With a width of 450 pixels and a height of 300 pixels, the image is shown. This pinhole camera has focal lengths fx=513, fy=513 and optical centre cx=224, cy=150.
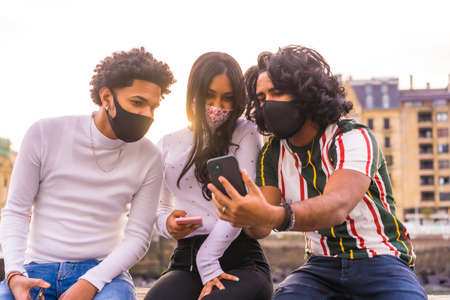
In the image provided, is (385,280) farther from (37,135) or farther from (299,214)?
(37,135)

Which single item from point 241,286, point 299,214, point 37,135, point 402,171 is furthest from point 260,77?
point 402,171

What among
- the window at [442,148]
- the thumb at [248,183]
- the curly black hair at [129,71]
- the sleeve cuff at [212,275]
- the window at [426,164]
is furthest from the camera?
the window at [442,148]

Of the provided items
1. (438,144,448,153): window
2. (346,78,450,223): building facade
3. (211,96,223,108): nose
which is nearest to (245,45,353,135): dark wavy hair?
(211,96,223,108): nose

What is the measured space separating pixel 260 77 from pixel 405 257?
1127 mm

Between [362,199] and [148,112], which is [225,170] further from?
[148,112]

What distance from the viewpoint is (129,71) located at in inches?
109

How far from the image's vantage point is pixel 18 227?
2.71 meters

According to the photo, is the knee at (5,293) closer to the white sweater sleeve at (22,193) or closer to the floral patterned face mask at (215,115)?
the white sweater sleeve at (22,193)

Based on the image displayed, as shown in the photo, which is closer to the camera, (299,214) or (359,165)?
(299,214)

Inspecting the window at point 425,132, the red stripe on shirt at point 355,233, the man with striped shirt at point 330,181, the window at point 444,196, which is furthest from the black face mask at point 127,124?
the window at point 425,132

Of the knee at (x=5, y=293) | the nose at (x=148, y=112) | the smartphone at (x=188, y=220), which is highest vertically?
the nose at (x=148, y=112)

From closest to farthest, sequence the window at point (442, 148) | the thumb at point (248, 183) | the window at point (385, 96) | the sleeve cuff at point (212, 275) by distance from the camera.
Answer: the thumb at point (248, 183) < the sleeve cuff at point (212, 275) < the window at point (385, 96) < the window at point (442, 148)

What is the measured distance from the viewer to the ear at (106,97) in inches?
112

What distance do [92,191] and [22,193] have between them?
1.19 feet
